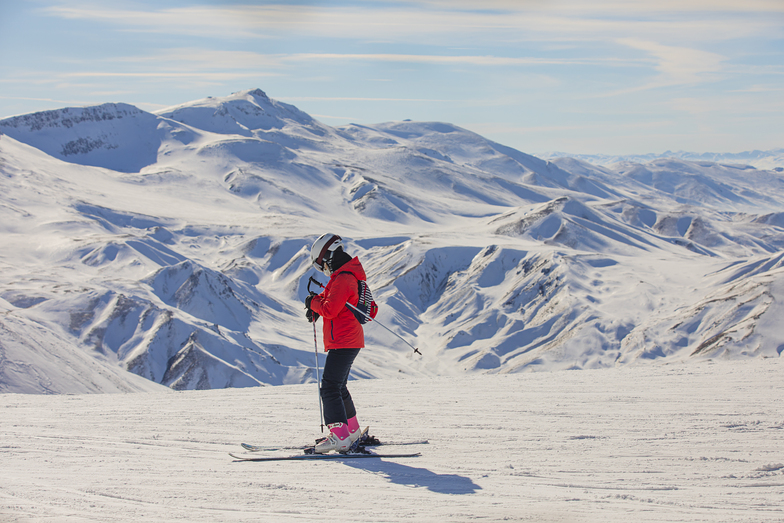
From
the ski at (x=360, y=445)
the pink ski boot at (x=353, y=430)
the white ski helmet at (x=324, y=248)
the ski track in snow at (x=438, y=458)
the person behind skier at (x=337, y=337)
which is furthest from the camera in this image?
the ski at (x=360, y=445)

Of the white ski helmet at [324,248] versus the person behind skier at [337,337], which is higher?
the white ski helmet at [324,248]

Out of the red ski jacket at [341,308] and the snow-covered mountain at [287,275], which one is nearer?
the red ski jacket at [341,308]

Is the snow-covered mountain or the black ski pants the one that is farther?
the snow-covered mountain

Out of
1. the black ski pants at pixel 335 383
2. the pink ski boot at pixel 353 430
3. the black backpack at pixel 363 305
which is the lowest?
the pink ski boot at pixel 353 430

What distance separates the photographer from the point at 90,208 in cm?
8588

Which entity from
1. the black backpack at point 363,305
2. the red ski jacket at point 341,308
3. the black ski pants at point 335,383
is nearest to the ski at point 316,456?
the black ski pants at point 335,383

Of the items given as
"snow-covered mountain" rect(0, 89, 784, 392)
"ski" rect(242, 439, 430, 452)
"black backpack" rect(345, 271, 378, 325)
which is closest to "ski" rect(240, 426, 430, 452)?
"ski" rect(242, 439, 430, 452)

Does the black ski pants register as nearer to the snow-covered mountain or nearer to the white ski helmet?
the white ski helmet

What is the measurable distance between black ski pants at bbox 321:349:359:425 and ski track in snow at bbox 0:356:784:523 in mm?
616

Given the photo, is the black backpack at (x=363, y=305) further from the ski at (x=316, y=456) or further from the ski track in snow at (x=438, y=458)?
the ski track in snow at (x=438, y=458)

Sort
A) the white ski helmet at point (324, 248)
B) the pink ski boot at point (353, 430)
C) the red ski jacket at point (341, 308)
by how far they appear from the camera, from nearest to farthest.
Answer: the red ski jacket at point (341, 308) → the white ski helmet at point (324, 248) → the pink ski boot at point (353, 430)

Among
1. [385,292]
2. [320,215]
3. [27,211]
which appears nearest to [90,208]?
[27,211]

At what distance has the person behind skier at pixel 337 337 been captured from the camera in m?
7.27

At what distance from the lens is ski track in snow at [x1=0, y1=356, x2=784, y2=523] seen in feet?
18.1
